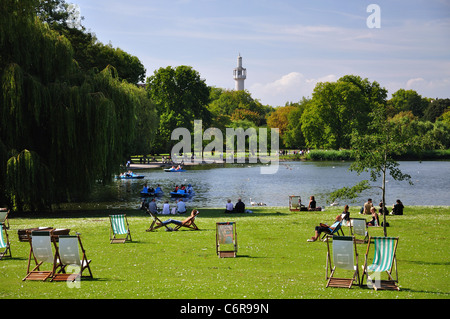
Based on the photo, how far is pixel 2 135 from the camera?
89.5ft

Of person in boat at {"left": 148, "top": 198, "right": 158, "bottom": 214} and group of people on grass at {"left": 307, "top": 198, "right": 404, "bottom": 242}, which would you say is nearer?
group of people on grass at {"left": 307, "top": 198, "right": 404, "bottom": 242}

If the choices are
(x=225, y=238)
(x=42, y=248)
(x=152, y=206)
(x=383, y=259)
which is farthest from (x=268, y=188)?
(x=42, y=248)

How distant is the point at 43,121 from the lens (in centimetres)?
2855

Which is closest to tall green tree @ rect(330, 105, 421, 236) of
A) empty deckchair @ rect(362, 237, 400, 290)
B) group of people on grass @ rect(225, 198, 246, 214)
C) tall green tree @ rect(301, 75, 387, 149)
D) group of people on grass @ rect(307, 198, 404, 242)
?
group of people on grass @ rect(307, 198, 404, 242)

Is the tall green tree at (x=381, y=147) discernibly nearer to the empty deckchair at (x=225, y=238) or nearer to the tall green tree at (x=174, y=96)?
the empty deckchair at (x=225, y=238)

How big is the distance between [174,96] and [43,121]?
6695cm

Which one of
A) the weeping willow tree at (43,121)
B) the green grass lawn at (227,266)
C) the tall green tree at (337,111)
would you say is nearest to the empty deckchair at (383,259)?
the green grass lawn at (227,266)

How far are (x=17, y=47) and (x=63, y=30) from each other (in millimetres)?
16182

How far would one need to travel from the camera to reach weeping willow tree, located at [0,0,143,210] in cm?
2605

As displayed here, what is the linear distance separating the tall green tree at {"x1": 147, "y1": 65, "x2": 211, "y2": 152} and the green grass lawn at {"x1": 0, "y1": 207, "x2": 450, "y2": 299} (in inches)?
2848

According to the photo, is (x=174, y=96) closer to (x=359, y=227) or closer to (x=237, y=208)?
(x=237, y=208)

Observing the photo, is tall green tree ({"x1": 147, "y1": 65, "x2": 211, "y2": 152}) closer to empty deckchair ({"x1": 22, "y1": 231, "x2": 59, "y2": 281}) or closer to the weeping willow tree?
the weeping willow tree

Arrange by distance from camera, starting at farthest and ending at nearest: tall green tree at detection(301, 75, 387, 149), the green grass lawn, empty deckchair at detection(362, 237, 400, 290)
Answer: tall green tree at detection(301, 75, 387, 149), empty deckchair at detection(362, 237, 400, 290), the green grass lawn
